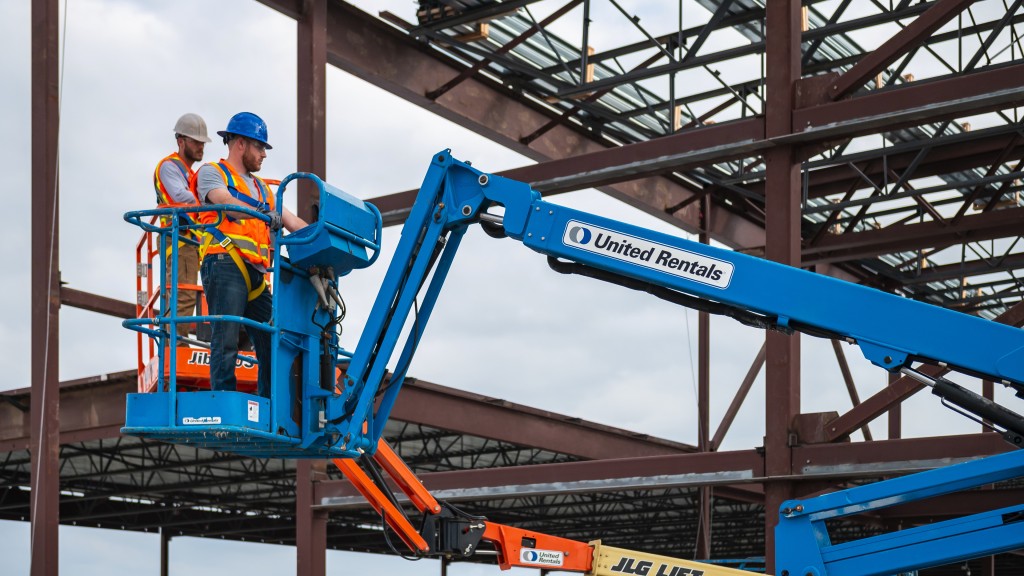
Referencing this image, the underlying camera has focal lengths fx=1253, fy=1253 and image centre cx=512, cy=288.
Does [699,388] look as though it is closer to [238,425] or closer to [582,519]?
[238,425]

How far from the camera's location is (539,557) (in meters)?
12.8

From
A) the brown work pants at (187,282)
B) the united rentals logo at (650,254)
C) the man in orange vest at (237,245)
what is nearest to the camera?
the united rentals logo at (650,254)

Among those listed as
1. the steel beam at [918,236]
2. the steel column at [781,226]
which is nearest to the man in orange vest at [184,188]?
the steel column at [781,226]

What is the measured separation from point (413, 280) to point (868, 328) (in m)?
3.08

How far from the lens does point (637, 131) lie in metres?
24.4

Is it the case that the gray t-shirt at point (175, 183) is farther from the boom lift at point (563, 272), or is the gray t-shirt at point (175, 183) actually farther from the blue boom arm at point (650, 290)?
the blue boom arm at point (650, 290)

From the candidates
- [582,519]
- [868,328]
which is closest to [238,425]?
[868,328]

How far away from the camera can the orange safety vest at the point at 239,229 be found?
8844 mm

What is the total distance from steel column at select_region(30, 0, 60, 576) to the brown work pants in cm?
839

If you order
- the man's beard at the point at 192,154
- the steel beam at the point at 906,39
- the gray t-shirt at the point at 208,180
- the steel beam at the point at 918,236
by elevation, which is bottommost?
the gray t-shirt at the point at 208,180

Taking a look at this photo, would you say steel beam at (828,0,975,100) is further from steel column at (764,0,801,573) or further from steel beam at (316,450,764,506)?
steel beam at (316,450,764,506)

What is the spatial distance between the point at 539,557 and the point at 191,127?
574 cm

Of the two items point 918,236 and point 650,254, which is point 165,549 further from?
point 650,254

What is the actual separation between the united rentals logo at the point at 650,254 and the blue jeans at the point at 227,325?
2.31 m
